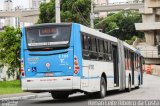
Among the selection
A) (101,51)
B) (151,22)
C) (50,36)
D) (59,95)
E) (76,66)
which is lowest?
(151,22)

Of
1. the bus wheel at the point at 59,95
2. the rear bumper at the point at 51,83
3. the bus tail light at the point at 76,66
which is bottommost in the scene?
the bus wheel at the point at 59,95

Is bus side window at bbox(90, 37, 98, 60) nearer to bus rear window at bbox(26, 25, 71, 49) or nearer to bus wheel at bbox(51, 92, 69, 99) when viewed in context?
bus rear window at bbox(26, 25, 71, 49)

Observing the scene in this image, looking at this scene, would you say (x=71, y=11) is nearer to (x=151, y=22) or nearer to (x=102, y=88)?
(x=151, y=22)

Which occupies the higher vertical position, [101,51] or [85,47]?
[85,47]

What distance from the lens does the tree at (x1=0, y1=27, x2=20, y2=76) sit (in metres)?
40.2

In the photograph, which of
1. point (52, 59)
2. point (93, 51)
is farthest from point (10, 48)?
point (52, 59)

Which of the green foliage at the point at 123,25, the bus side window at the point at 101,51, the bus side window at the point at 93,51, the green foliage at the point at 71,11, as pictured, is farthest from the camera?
the green foliage at the point at 123,25

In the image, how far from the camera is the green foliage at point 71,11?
230 feet

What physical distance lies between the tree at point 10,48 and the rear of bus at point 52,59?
1817cm

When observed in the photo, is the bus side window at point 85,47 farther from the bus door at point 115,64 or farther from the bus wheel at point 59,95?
the bus door at point 115,64

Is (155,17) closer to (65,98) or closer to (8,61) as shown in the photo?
(8,61)

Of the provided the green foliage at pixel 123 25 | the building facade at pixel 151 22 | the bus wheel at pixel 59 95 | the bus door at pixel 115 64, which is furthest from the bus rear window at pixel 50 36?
the green foliage at pixel 123 25

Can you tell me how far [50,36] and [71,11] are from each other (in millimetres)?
50173

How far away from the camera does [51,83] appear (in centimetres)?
2142
